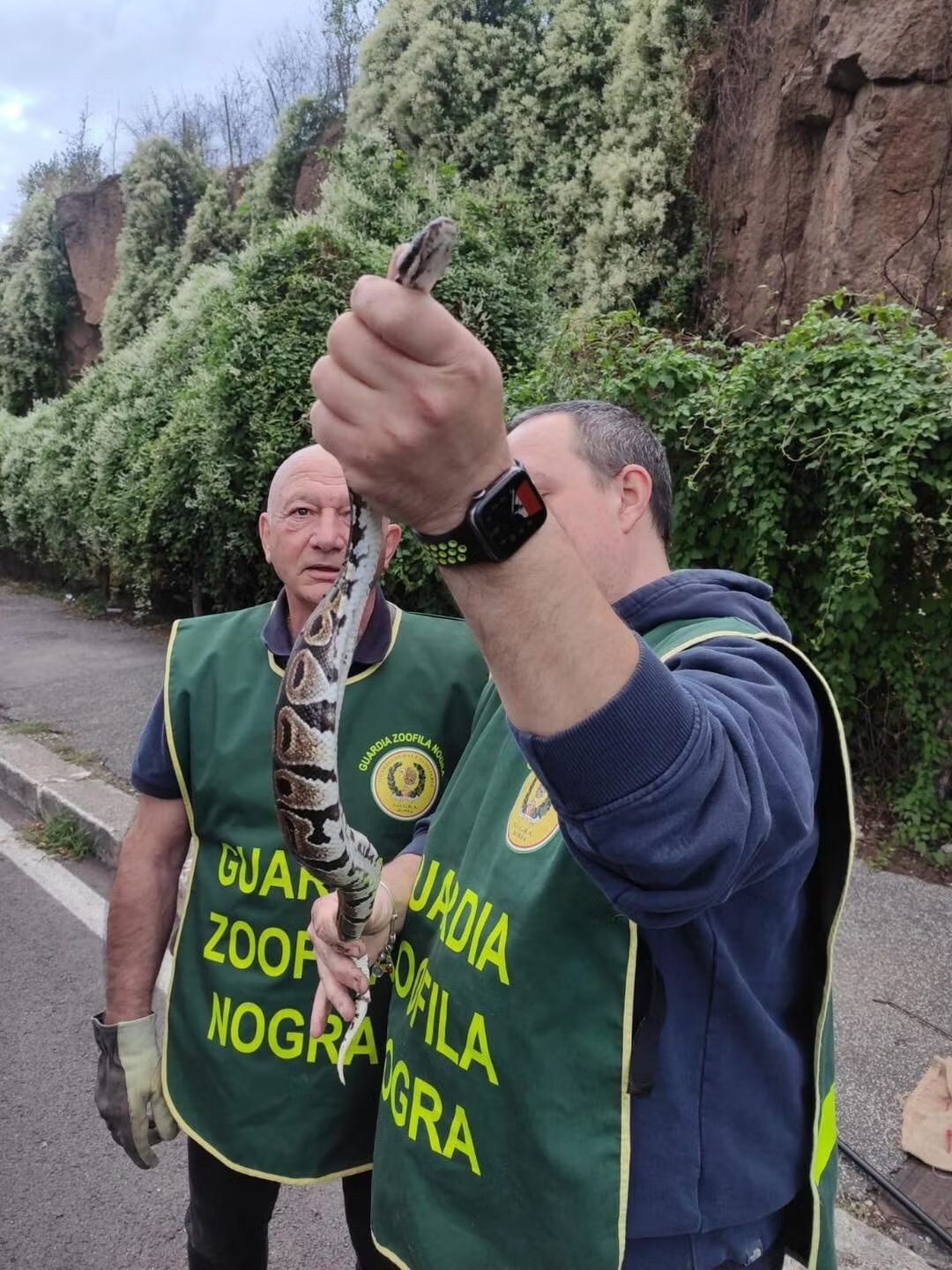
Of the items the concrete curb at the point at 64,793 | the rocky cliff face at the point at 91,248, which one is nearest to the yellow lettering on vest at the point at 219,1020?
the concrete curb at the point at 64,793

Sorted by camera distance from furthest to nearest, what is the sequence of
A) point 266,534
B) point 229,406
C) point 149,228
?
point 149,228 → point 229,406 → point 266,534

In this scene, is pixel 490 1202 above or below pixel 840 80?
below

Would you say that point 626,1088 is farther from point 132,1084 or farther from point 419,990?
point 132,1084

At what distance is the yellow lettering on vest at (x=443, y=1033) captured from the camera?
147 cm

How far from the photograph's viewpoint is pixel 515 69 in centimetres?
1255

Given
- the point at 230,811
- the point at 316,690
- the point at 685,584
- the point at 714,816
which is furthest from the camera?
the point at 230,811

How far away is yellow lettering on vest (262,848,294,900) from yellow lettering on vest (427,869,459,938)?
1.76 feet

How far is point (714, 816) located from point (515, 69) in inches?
553

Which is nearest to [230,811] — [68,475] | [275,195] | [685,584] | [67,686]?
[685,584]

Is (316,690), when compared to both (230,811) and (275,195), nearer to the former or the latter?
(230,811)

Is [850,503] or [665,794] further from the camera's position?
[850,503]

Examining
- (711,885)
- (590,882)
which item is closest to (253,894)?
(590,882)

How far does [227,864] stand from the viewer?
2133 millimetres

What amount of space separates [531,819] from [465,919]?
0.22 meters
